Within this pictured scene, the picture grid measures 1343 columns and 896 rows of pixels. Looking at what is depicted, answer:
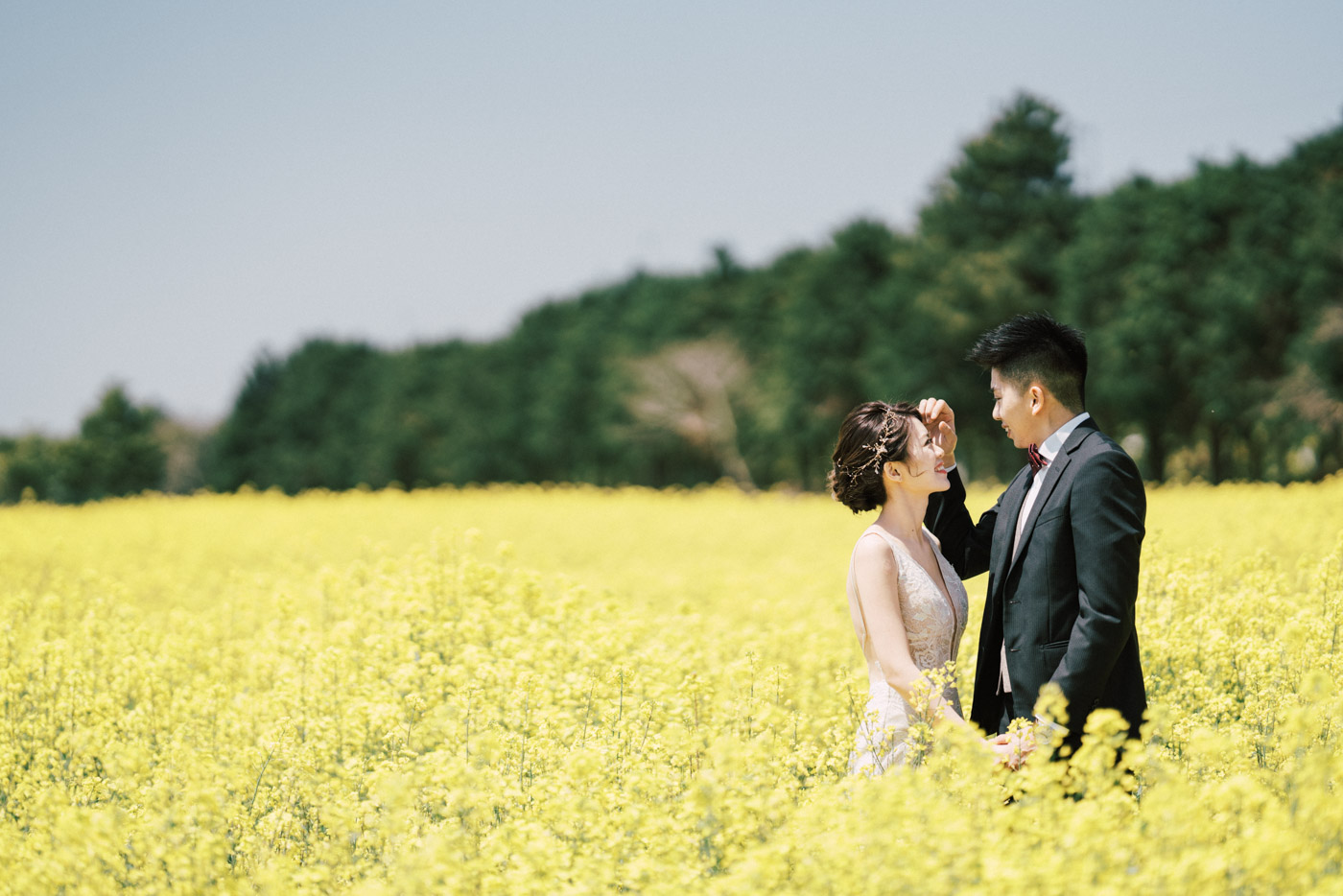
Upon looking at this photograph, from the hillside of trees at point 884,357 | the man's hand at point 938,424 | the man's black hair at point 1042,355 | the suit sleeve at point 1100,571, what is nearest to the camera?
the suit sleeve at point 1100,571

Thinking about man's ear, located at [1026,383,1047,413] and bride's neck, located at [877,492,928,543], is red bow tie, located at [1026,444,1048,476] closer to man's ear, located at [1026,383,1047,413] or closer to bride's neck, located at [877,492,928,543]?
man's ear, located at [1026,383,1047,413]

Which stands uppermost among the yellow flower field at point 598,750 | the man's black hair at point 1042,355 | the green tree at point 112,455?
the green tree at point 112,455

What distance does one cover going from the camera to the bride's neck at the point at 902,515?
365 cm

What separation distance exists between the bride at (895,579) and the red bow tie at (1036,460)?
0.32 metres

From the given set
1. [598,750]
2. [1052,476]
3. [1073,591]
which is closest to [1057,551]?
[1073,591]

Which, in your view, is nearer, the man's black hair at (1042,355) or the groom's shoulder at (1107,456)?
the groom's shoulder at (1107,456)

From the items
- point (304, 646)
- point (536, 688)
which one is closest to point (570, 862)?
point (536, 688)

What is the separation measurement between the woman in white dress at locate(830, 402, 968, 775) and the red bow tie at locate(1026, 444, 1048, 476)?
0.32 metres

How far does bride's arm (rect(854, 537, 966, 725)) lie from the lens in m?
3.35

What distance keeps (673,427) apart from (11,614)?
112 ft

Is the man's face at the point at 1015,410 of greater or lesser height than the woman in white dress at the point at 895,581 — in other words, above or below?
above

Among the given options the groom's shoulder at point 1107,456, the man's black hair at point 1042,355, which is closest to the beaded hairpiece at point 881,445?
the man's black hair at point 1042,355

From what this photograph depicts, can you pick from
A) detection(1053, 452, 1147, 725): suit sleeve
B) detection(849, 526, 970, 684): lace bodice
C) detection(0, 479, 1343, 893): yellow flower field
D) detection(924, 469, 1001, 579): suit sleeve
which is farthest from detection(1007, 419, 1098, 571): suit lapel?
detection(0, 479, 1343, 893): yellow flower field

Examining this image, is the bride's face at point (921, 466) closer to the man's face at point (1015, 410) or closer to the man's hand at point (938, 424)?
the man's hand at point (938, 424)
